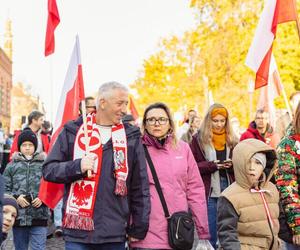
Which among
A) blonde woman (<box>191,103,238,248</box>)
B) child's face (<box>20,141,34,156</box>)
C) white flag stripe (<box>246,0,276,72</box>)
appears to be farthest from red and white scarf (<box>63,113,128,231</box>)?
white flag stripe (<box>246,0,276,72</box>)

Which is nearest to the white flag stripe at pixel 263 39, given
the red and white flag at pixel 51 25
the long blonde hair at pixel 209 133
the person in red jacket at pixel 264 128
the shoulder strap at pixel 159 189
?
the long blonde hair at pixel 209 133

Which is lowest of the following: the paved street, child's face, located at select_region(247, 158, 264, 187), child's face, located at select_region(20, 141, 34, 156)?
the paved street

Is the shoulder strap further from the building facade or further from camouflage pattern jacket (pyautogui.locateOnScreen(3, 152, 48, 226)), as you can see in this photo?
the building facade

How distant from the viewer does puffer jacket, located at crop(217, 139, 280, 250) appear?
4754 millimetres

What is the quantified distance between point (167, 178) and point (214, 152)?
2100 millimetres

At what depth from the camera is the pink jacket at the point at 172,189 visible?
5.25 meters

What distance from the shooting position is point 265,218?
4.87 meters

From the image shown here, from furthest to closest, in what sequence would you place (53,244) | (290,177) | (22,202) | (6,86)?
(6,86)
(53,244)
(22,202)
(290,177)

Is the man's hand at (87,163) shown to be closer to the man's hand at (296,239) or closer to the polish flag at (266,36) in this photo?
the man's hand at (296,239)

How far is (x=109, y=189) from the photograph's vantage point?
4867 mm

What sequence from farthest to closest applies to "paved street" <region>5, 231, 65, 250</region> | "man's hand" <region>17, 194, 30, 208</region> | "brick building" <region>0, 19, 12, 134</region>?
"brick building" <region>0, 19, 12, 134</region>
"paved street" <region>5, 231, 65, 250</region>
"man's hand" <region>17, 194, 30, 208</region>

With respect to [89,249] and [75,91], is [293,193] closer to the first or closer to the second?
[89,249]

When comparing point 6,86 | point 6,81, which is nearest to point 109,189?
point 6,86

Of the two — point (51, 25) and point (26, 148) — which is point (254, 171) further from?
point (26, 148)
